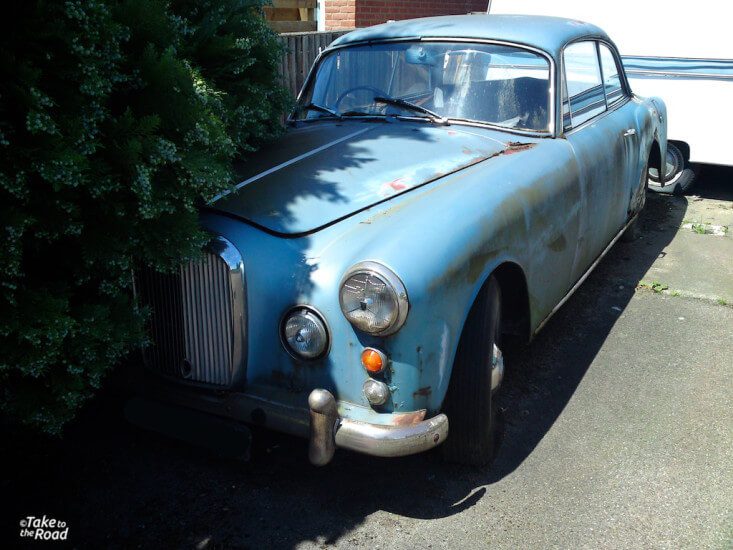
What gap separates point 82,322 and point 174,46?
1076 millimetres

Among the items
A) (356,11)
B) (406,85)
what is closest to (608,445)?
(406,85)

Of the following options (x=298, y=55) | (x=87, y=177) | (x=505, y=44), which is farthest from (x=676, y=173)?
(x=87, y=177)

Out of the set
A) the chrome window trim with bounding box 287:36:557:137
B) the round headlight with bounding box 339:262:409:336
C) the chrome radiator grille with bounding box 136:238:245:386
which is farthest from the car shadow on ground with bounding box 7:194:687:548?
the chrome window trim with bounding box 287:36:557:137

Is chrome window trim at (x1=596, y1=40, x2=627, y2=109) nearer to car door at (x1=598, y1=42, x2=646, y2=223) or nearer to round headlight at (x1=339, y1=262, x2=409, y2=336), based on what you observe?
car door at (x1=598, y1=42, x2=646, y2=223)

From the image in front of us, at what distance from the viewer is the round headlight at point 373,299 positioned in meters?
2.52

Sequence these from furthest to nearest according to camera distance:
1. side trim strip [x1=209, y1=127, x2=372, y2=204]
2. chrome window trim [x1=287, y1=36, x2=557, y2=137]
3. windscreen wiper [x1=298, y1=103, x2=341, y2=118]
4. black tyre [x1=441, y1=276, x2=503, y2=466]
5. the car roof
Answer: windscreen wiper [x1=298, y1=103, x2=341, y2=118]
the car roof
chrome window trim [x1=287, y1=36, x2=557, y2=137]
side trim strip [x1=209, y1=127, x2=372, y2=204]
black tyre [x1=441, y1=276, x2=503, y2=466]

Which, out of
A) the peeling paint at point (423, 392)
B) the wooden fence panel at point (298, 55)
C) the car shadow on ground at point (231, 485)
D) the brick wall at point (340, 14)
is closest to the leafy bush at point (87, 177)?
the car shadow on ground at point (231, 485)

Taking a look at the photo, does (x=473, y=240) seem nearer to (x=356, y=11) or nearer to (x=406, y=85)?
(x=406, y=85)

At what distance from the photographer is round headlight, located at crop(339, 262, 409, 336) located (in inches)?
99.2

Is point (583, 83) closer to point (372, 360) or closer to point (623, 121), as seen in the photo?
point (623, 121)

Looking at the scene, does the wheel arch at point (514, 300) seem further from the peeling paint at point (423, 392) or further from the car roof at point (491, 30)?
the car roof at point (491, 30)

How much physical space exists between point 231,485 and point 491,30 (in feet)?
9.64

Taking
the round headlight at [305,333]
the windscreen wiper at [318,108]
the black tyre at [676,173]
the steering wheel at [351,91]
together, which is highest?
the steering wheel at [351,91]

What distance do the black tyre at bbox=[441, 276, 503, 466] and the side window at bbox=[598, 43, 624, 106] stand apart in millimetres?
2840
